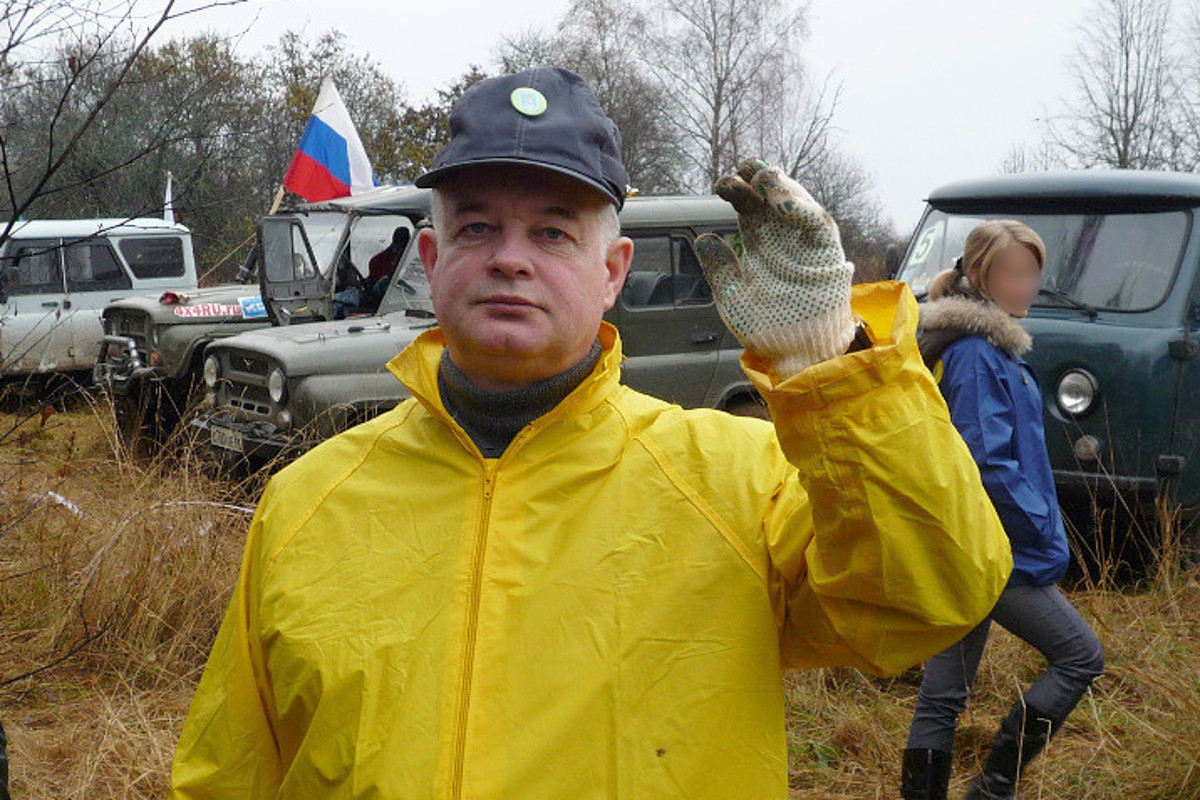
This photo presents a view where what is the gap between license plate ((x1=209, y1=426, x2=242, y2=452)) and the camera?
590 cm

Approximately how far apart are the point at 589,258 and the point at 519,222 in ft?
0.37

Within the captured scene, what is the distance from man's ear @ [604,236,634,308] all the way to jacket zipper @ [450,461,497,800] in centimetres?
32

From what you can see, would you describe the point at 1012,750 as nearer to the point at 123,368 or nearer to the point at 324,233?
the point at 324,233

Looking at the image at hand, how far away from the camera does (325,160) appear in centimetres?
973

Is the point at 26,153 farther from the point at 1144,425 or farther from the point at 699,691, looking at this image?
the point at 1144,425

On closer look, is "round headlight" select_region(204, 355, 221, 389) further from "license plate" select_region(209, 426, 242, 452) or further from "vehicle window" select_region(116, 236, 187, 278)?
"vehicle window" select_region(116, 236, 187, 278)

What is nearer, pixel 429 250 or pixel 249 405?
pixel 429 250

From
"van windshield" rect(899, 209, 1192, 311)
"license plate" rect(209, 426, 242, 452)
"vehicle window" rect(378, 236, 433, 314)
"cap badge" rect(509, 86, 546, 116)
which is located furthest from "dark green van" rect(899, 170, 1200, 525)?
"cap badge" rect(509, 86, 546, 116)

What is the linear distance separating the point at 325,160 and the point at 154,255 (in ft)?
13.5

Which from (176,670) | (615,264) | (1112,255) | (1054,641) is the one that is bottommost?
(176,670)

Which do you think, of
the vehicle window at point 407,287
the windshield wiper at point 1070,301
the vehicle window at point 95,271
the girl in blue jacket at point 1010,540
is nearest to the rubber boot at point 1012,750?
the girl in blue jacket at point 1010,540

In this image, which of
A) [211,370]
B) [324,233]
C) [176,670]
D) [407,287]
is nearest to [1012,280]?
[176,670]

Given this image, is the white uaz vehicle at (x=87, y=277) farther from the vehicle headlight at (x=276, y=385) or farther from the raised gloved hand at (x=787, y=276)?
the raised gloved hand at (x=787, y=276)

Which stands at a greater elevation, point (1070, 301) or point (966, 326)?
point (966, 326)
